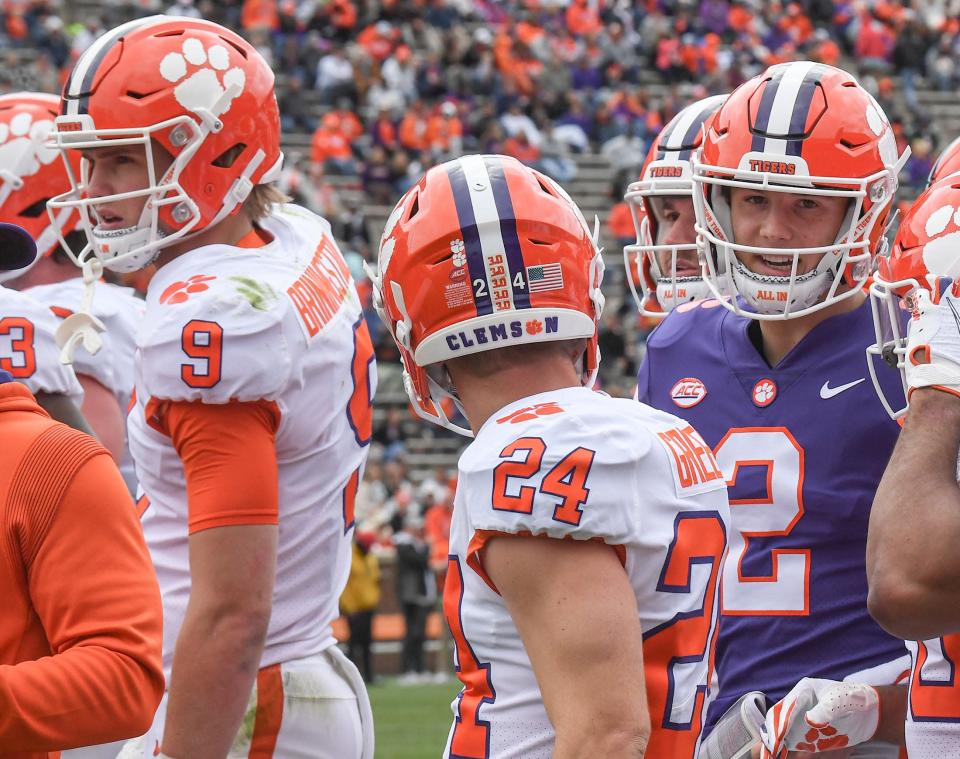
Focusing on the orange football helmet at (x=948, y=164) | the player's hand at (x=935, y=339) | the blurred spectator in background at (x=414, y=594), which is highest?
the orange football helmet at (x=948, y=164)

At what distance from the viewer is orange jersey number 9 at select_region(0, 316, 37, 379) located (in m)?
3.43

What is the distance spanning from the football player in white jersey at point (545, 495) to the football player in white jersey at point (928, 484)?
0.34 m

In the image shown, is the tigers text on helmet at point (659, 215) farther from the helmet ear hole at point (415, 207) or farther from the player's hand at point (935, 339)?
the helmet ear hole at point (415, 207)

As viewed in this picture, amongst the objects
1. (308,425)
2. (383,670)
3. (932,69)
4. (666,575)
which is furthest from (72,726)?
(932,69)

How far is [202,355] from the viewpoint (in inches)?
122

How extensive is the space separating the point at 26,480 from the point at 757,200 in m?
1.84

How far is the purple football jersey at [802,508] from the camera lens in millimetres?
3273

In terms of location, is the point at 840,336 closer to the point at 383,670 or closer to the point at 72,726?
the point at 72,726

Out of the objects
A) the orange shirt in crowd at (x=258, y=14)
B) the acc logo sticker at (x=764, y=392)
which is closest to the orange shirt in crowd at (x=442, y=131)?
the orange shirt in crowd at (x=258, y=14)

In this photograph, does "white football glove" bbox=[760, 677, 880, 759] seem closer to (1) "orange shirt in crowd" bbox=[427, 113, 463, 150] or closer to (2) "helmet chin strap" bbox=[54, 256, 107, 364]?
(2) "helmet chin strap" bbox=[54, 256, 107, 364]

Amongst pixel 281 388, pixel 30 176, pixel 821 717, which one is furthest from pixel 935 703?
pixel 30 176

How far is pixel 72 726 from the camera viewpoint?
88.2 inches

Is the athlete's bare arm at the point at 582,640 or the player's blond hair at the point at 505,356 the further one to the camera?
the player's blond hair at the point at 505,356

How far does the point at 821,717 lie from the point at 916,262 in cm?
90
